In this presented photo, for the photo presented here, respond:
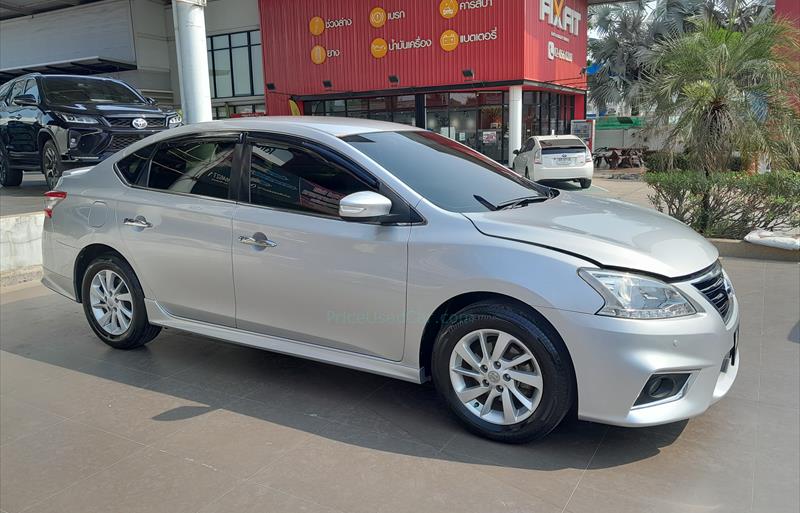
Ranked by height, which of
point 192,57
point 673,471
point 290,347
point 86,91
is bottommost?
point 673,471

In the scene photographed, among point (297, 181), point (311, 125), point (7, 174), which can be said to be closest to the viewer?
point (297, 181)

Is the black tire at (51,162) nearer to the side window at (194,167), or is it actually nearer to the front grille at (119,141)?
the front grille at (119,141)

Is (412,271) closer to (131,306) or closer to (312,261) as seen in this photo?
(312,261)

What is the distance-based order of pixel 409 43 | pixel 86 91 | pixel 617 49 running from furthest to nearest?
pixel 617 49 < pixel 409 43 < pixel 86 91

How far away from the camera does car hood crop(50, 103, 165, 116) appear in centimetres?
1067

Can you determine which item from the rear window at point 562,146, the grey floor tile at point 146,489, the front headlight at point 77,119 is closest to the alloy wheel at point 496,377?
the grey floor tile at point 146,489

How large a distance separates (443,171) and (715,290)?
1711mm

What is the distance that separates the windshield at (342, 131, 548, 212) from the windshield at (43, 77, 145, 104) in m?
8.70

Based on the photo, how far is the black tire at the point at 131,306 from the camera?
4762mm

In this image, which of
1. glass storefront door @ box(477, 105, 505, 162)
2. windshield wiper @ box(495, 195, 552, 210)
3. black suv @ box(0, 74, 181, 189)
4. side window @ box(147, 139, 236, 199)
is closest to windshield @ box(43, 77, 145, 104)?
black suv @ box(0, 74, 181, 189)

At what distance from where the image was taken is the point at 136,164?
15.9 feet

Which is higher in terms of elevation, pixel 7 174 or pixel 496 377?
pixel 7 174

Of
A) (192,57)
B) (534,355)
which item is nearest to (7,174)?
(192,57)

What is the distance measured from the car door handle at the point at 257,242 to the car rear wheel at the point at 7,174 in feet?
33.8
